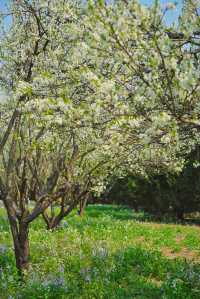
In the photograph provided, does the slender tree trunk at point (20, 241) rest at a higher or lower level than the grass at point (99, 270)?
higher

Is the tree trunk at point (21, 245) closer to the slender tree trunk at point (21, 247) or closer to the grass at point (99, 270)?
the slender tree trunk at point (21, 247)

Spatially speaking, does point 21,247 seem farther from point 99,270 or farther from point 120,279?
point 120,279

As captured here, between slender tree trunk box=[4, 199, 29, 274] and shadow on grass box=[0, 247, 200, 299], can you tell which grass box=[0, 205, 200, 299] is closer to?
shadow on grass box=[0, 247, 200, 299]

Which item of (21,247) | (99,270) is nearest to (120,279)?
(99,270)

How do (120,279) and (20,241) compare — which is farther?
(20,241)

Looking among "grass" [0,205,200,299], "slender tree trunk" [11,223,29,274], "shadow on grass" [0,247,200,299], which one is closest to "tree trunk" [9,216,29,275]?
"slender tree trunk" [11,223,29,274]

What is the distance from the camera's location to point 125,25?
19.0 feet

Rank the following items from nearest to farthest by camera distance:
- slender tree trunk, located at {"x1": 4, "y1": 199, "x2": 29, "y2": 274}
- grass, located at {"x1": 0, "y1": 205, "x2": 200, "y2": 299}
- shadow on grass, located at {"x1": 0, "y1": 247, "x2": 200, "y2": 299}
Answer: shadow on grass, located at {"x1": 0, "y1": 247, "x2": 200, "y2": 299}
grass, located at {"x1": 0, "y1": 205, "x2": 200, "y2": 299}
slender tree trunk, located at {"x1": 4, "y1": 199, "x2": 29, "y2": 274}

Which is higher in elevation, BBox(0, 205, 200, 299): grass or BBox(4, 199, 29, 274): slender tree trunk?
BBox(4, 199, 29, 274): slender tree trunk

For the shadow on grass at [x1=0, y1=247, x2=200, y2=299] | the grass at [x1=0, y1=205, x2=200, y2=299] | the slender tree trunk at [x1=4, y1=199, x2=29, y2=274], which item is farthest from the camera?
the slender tree trunk at [x1=4, y1=199, x2=29, y2=274]

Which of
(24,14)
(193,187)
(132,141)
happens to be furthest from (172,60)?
(193,187)

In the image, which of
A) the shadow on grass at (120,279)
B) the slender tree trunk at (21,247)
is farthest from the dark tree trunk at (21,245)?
the shadow on grass at (120,279)

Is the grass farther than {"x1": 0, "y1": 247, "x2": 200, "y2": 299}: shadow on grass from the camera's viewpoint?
Yes

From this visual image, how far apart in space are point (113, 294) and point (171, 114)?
4747 mm
